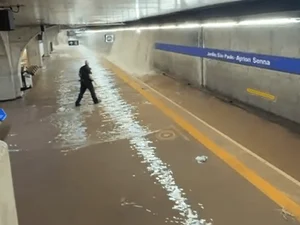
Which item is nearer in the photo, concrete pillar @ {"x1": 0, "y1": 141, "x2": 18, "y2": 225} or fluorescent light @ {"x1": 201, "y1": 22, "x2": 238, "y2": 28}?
concrete pillar @ {"x1": 0, "y1": 141, "x2": 18, "y2": 225}

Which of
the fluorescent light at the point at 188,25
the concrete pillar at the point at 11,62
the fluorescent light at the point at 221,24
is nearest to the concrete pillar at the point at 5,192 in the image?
the fluorescent light at the point at 221,24

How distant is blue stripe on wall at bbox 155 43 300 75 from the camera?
30.9ft

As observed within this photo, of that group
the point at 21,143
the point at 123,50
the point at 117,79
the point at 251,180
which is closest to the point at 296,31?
the point at 251,180

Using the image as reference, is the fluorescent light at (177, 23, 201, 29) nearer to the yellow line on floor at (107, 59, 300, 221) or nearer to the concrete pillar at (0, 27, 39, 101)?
the yellow line on floor at (107, 59, 300, 221)

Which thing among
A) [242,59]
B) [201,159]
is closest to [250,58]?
[242,59]

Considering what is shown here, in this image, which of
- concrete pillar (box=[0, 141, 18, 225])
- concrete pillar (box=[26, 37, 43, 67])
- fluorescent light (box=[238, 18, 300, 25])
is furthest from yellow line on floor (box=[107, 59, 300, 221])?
concrete pillar (box=[26, 37, 43, 67])

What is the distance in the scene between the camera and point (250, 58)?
448 inches

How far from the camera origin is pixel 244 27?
11.6 m

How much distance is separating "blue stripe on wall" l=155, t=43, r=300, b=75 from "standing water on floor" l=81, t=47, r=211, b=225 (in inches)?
151

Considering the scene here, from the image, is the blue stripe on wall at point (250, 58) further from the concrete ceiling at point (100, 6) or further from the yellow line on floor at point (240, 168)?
the yellow line on floor at point (240, 168)

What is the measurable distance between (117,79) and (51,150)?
445 inches

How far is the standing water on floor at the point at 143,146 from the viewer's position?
5.20 meters

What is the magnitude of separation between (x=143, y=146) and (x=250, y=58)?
207 inches

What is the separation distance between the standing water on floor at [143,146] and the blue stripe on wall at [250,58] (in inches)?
151
